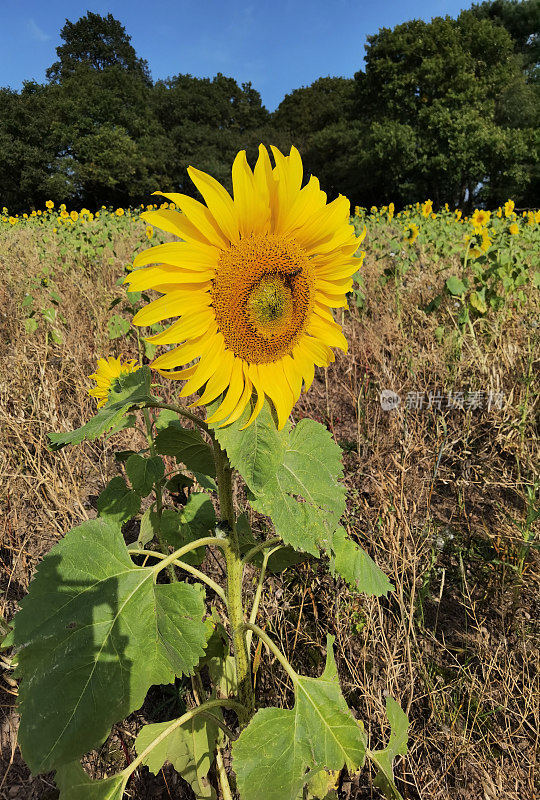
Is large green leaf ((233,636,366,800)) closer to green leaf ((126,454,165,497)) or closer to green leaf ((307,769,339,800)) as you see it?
green leaf ((307,769,339,800))

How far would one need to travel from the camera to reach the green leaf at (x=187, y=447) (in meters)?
1.07

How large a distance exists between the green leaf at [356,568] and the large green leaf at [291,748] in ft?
0.90

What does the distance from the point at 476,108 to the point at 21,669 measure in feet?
101

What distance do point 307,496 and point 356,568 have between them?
14.2 inches

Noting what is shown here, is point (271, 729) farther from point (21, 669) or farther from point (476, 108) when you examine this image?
point (476, 108)

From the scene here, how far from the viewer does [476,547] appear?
196 cm

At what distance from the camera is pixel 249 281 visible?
0.94 metres

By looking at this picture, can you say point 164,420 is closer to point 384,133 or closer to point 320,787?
point 320,787

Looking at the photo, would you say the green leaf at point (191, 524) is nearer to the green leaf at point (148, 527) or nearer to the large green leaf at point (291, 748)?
the green leaf at point (148, 527)

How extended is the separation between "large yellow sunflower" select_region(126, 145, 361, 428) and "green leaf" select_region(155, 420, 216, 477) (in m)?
0.18

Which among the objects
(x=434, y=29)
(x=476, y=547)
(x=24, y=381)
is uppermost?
(x=434, y=29)

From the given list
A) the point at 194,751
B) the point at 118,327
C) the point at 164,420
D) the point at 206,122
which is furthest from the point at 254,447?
the point at 206,122

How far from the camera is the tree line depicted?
958 inches

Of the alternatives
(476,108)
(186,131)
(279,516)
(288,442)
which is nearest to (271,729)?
(279,516)
